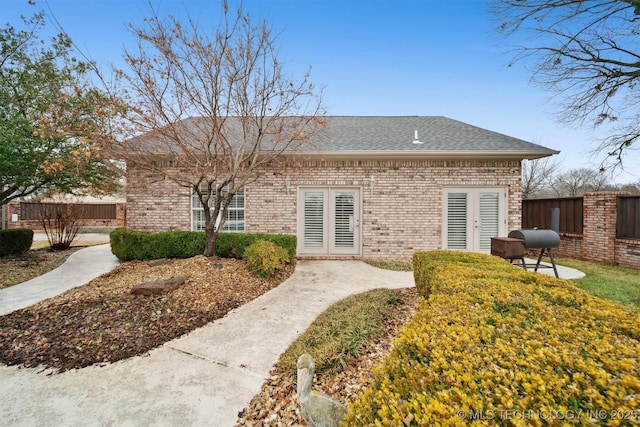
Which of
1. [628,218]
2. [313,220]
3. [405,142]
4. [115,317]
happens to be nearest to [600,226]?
[628,218]

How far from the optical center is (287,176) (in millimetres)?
7836

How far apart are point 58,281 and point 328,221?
6389mm

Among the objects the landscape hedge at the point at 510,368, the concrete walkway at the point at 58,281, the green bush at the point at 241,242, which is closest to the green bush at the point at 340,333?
the landscape hedge at the point at 510,368

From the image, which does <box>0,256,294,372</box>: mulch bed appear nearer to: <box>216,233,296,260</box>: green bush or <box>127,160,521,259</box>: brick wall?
<box>216,233,296,260</box>: green bush

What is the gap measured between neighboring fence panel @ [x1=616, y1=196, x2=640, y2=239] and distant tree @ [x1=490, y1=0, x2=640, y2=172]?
4.14ft

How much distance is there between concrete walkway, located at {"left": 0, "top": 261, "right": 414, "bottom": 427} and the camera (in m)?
2.02

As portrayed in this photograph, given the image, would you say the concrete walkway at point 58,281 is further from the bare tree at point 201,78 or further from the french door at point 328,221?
the french door at point 328,221

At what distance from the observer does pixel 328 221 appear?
7977 mm

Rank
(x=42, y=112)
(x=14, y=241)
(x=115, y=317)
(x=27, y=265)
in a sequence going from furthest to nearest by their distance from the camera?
(x=14, y=241)
(x=27, y=265)
(x=42, y=112)
(x=115, y=317)

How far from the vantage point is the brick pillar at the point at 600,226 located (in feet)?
23.9

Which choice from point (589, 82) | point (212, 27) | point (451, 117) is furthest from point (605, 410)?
point (451, 117)

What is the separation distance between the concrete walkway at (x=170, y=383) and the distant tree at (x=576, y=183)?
85.5 feet

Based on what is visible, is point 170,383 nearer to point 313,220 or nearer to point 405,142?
point 313,220

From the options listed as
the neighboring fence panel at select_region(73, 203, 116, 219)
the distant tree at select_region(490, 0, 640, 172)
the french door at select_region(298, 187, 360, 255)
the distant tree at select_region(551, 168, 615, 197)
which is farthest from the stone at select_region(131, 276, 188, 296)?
the distant tree at select_region(551, 168, 615, 197)
